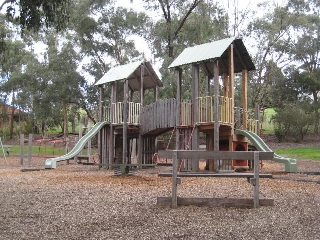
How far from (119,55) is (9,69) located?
68.0ft

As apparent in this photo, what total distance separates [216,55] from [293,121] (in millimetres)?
22293

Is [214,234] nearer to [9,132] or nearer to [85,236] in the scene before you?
[85,236]

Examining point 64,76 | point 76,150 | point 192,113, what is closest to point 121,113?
point 76,150

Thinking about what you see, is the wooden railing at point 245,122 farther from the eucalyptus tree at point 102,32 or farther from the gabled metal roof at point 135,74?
the eucalyptus tree at point 102,32

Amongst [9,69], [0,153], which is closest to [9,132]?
[9,69]

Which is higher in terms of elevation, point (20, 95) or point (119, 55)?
point (119, 55)

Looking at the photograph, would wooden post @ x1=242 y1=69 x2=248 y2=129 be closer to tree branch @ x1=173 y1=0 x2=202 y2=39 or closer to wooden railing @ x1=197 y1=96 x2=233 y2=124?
wooden railing @ x1=197 y1=96 x2=233 y2=124

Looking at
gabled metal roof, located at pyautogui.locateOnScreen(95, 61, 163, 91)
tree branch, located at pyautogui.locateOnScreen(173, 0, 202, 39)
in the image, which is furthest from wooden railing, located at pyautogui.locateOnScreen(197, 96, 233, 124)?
tree branch, located at pyautogui.locateOnScreen(173, 0, 202, 39)

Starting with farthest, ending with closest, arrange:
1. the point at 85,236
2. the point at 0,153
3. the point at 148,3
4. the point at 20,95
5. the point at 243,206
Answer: the point at 20,95
the point at 0,153
the point at 148,3
the point at 243,206
the point at 85,236

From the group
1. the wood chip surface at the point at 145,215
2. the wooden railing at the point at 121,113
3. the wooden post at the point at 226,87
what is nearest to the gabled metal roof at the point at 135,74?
the wooden railing at the point at 121,113

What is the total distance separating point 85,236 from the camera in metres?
5.94

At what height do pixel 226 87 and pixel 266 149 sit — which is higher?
pixel 226 87

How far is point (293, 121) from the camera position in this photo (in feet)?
114

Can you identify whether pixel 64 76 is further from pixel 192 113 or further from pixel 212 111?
pixel 212 111
